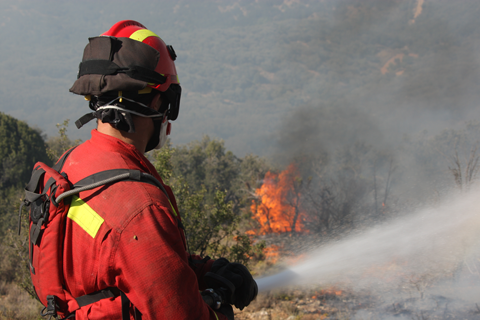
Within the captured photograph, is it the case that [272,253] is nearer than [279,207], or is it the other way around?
[272,253]

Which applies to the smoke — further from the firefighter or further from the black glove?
the firefighter

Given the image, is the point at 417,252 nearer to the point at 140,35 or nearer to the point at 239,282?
the point at 239,282

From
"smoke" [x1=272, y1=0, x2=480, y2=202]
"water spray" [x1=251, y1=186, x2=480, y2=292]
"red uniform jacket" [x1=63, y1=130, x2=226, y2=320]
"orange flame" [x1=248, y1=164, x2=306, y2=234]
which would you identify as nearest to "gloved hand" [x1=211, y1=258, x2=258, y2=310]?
"red uniform jacket" [x1=63, y1=130, x2=226, y2=320]

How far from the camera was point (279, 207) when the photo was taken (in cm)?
2059

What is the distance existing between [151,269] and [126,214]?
25 cm

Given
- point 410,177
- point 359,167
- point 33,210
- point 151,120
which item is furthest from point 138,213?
point 359,167

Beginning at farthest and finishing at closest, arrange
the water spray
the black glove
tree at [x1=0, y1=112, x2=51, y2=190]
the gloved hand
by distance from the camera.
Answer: tree at [x1=0, y1=112, x2=51, y2=190] → the water spray → the gloved hand → the black glove

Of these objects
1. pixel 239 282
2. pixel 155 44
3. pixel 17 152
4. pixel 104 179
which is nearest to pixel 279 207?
pixel 239 282

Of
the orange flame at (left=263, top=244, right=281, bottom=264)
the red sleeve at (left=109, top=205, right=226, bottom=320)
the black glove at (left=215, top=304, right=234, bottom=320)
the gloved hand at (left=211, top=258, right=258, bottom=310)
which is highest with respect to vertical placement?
the red sleeve at (left=109, top=205, right=226, bottom=320)

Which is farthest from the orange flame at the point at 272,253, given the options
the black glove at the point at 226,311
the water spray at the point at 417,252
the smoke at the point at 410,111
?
the black glove at the point at 226,311

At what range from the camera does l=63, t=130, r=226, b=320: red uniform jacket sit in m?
1.36

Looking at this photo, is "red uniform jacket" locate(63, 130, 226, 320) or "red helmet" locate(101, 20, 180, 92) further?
"red helmet" locate(101, 20, 180, 92)

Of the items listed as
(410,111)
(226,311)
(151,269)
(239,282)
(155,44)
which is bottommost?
(226,311)

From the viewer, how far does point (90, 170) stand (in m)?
1.58
